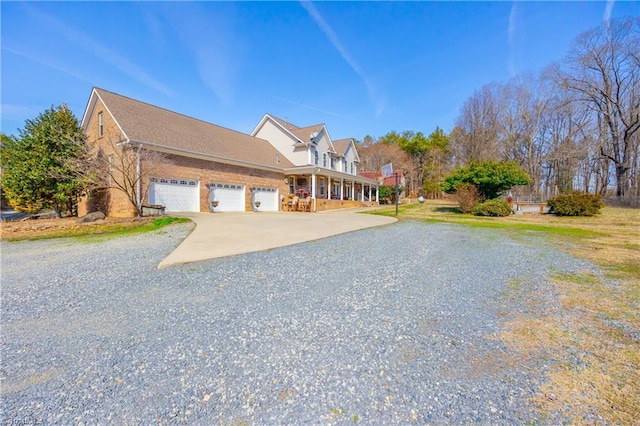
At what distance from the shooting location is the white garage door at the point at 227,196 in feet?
55.1

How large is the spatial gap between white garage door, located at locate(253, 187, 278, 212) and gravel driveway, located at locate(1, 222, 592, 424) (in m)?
14.3

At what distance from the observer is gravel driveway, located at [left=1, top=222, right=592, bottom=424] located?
1897 millimetres

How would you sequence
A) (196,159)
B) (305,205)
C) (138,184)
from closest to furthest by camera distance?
(138,184)
(196,159)
(305,205)

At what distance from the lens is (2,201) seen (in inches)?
971

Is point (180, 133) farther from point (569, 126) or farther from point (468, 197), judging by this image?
point (569, 126)

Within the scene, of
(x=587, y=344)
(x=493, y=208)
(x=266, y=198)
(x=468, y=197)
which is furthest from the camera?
(x=266, y=198)

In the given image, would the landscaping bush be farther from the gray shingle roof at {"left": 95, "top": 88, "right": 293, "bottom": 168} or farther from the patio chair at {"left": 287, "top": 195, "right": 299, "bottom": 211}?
the gray shingle roof at {"left": 95, "top": 88, "right": 293, "bottom": 168}

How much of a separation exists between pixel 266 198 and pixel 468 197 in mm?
14609

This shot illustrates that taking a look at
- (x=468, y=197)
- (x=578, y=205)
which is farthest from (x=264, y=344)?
(x=578, y=205)

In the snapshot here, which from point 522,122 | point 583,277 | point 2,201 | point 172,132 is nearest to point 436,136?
point 522,122

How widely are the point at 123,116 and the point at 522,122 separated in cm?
3675

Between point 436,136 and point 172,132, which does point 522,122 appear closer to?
point 436,136

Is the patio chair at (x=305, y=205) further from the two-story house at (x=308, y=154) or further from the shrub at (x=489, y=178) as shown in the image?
the shrub at (x=489, y=178)

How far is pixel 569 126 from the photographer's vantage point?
1148 inches
